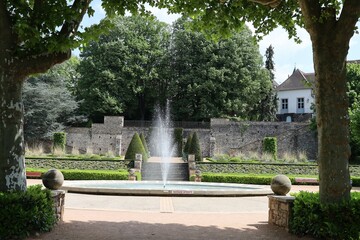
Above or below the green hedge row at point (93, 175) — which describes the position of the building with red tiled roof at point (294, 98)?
above

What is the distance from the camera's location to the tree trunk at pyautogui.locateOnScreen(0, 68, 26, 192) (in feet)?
25.6

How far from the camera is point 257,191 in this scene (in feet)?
53.1

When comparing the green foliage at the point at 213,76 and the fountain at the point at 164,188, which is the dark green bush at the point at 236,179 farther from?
the green foliage at the point at 213,76

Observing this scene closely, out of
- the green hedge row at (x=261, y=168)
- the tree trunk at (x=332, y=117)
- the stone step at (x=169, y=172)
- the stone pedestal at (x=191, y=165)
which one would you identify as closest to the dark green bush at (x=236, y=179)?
the stone pedestal at (x=191, y=165)

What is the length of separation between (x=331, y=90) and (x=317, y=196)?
2315mm

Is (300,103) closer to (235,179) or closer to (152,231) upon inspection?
(235,179)

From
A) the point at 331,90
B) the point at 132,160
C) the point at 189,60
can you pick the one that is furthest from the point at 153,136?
the point at 331,90

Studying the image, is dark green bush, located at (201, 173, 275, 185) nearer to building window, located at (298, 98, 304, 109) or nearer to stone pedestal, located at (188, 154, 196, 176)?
stone pedestal, located at (188, 154, 196, 176)

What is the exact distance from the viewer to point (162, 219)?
1005 cm

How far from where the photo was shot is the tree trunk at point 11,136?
779cm

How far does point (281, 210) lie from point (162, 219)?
2943mm

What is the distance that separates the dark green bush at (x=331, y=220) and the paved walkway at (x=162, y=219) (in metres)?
0.63

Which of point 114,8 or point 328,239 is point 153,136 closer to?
point 114,8

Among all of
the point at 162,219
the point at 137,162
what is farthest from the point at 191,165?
the point at 162,219
